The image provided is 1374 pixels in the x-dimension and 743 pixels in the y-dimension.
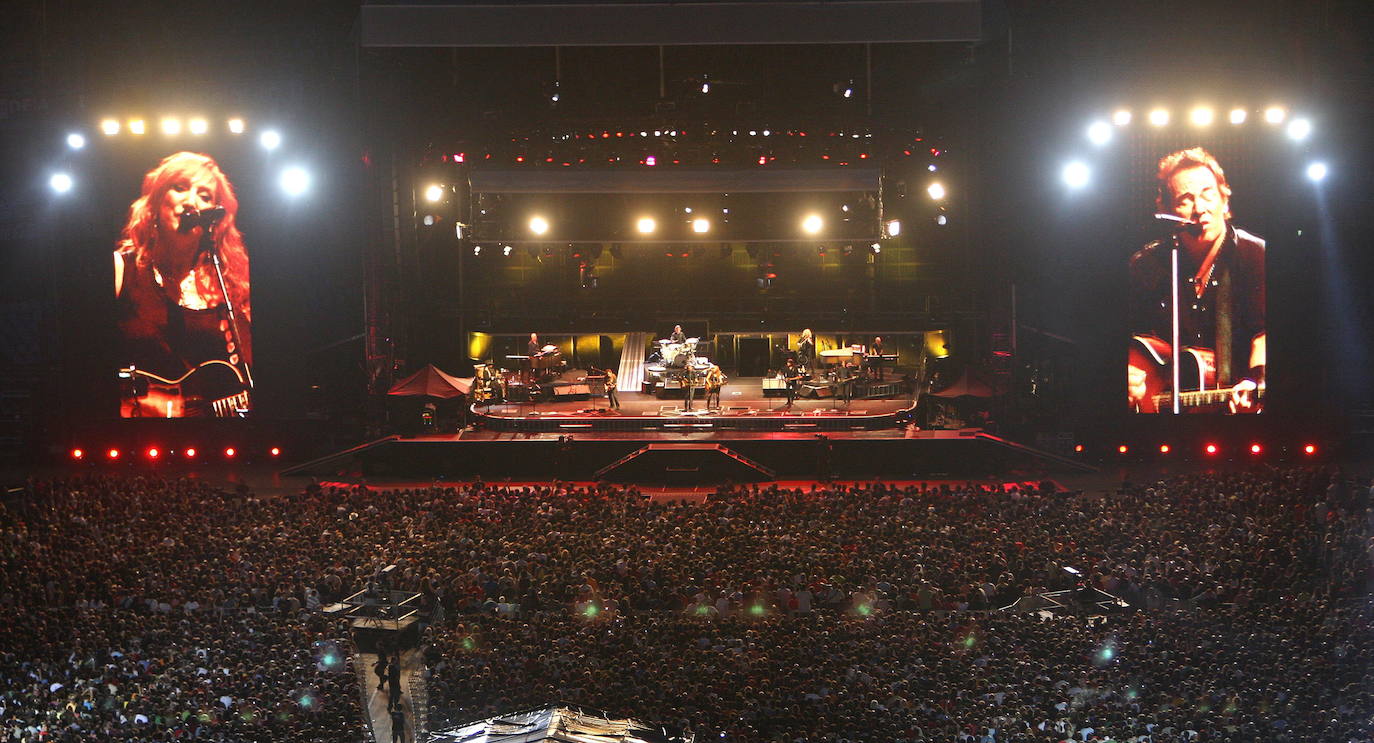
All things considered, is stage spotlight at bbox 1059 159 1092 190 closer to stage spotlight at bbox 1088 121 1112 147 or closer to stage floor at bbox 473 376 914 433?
stage spotlight at bbox 1088 121 1112 147

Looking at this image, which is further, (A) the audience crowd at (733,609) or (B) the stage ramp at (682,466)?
(B) the stage ramp at (682,466)

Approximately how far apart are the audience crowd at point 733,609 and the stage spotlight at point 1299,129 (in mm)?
9763

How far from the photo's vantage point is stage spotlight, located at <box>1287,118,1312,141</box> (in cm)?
2633

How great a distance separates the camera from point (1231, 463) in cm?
2681

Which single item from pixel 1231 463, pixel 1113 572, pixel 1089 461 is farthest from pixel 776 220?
pixel 1113 572

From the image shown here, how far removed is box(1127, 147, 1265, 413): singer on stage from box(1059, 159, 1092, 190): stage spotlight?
1.50m

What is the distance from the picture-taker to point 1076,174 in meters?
27.4

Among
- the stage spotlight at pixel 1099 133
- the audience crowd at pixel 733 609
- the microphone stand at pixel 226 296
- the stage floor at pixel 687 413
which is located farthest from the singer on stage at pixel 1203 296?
the microphone stand at pixel 226 296

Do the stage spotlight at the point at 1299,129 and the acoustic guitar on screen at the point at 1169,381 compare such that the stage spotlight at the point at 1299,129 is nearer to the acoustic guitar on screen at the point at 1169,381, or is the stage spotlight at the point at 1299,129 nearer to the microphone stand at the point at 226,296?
the acoustic guitar on screen at the point at 1169,381

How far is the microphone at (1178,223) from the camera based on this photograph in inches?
1061

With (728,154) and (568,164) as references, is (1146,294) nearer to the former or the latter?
(728,154)

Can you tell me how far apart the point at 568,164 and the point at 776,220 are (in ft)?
17.0

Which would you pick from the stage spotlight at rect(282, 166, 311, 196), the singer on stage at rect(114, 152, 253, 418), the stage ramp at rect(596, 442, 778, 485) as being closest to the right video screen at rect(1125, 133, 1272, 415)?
the stage ramp at rect(596, 442, 778, 485)

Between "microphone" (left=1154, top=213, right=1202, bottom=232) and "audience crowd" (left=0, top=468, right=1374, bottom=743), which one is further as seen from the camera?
"microphone" (left=1154, top=213, right=1202, bottom=232)
